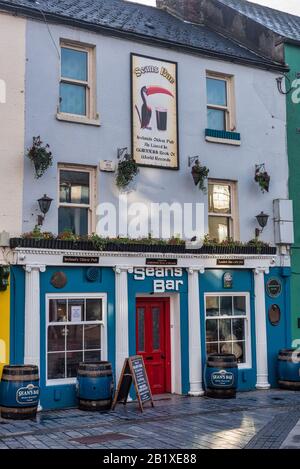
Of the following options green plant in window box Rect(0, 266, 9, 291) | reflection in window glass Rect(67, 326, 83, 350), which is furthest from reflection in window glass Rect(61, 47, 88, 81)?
reflection in window glass Rect(67, 326, 83, 350)

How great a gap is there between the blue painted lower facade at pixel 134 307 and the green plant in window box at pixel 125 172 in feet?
6.69

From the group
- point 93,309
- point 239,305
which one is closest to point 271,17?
point 239,305

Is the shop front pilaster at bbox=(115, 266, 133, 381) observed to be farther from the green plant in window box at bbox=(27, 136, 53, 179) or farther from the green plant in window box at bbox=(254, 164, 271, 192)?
the green plant in window box at bbox=(254, 164, 271, 192)

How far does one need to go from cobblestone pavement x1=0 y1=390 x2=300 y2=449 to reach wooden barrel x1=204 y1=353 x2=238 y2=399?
0.93ft

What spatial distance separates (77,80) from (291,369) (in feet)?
29.2

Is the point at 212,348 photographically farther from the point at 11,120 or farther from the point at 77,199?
the point at 11,120

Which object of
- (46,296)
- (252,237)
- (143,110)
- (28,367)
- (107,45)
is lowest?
(28,367)

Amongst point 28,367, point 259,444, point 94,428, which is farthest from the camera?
point 28,367

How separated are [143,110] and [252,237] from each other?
4430mm

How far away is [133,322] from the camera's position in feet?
46.2

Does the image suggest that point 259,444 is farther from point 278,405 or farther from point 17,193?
point 17,193

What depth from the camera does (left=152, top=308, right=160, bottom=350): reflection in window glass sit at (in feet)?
A: 48.8

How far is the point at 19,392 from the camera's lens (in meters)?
11.6
